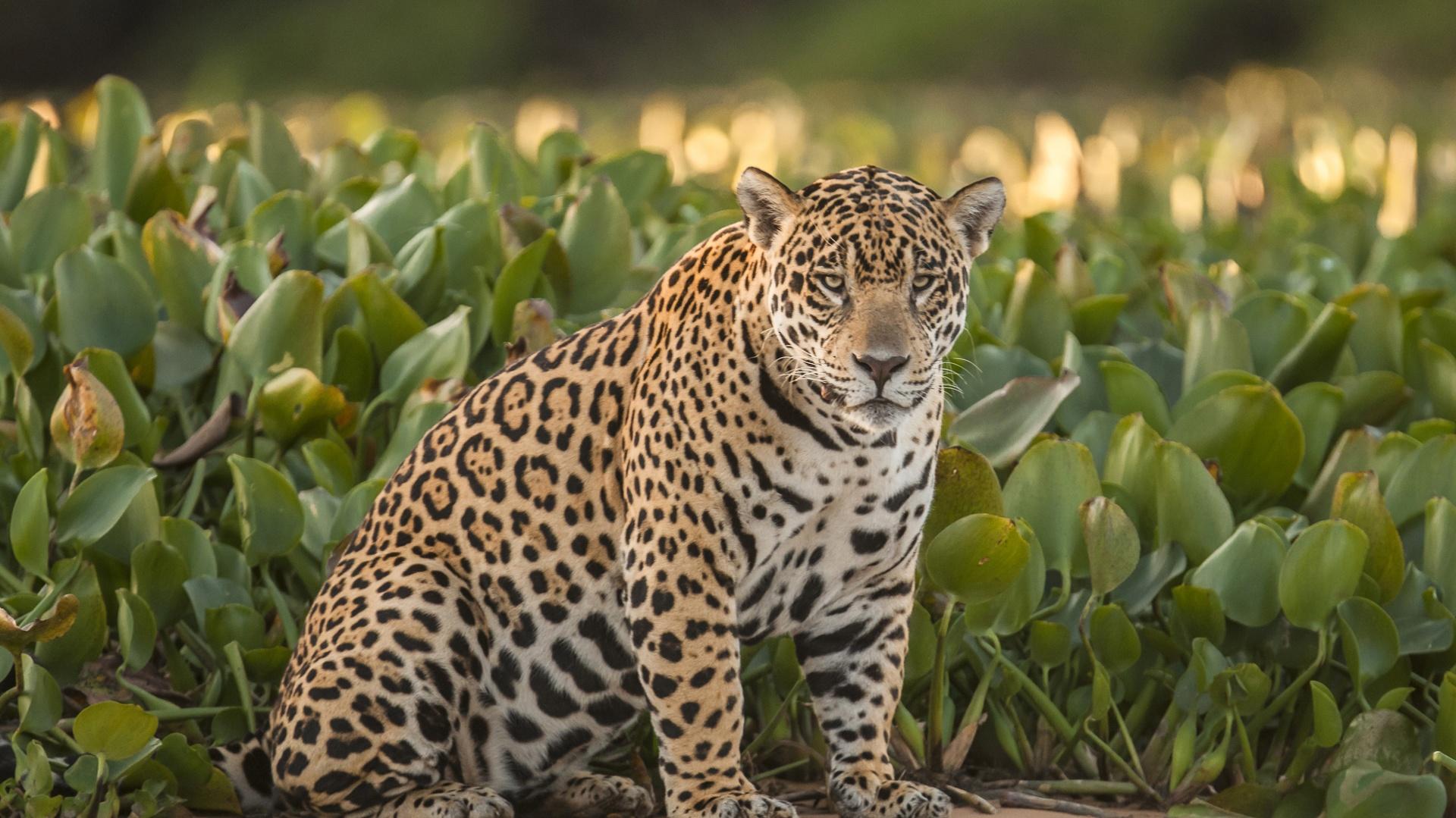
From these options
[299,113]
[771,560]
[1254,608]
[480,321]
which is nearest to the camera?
[771,560]

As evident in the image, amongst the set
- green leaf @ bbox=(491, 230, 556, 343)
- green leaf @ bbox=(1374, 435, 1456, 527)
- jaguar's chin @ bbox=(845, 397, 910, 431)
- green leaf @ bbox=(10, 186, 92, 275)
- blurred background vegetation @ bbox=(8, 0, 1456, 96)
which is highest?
blurred background vegetation @ bbox=(8, 0, 1456, 96)

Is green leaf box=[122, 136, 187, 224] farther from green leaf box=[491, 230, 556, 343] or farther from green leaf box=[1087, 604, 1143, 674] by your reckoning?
green leaf box=[1087, 604, 1143, 674]

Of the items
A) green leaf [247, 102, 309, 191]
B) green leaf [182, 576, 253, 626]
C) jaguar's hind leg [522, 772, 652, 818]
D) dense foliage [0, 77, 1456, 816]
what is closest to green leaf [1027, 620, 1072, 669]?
dense foliage [0, 77, 1456, 816]

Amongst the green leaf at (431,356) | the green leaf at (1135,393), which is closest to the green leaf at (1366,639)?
the green leaf at (1135,393)

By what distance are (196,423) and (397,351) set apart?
0.75 m

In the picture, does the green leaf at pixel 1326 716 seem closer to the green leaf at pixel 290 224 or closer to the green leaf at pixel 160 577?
the green leaf at pixel 160 577

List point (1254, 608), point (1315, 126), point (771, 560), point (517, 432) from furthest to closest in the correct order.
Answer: point (1315, 126)
point (1254, 608)
point (517, 432)
point (771, 560)

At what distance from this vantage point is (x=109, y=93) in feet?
25.4

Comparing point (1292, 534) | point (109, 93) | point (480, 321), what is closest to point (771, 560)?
point (1292, 534)

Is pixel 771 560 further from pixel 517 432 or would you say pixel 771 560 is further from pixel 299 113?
pixel 299 113

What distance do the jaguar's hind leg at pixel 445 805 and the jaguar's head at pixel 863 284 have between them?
50.6 inches

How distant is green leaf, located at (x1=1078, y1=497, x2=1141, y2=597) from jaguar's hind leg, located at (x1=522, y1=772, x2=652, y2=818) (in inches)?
52.4

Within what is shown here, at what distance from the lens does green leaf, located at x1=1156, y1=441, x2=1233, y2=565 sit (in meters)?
5.09

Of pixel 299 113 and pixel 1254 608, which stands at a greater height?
pixel 299 113
